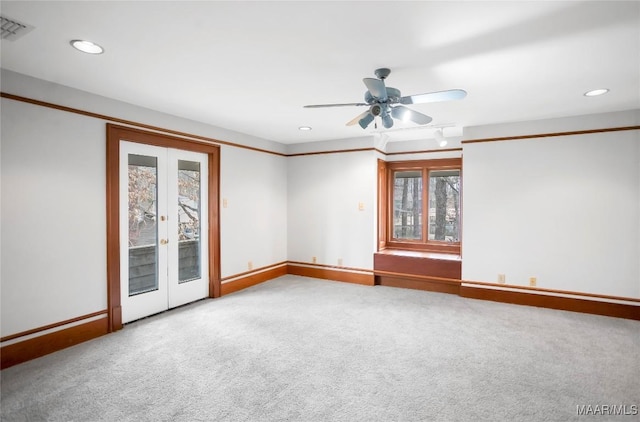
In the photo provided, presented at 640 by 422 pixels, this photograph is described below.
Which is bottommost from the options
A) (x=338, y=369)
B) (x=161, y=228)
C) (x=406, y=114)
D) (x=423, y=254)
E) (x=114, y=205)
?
(x=338, y=369)

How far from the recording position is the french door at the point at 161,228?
12.2 ft

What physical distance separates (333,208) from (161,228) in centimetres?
283

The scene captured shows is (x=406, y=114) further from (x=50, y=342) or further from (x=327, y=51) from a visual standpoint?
(x=50, y=342)

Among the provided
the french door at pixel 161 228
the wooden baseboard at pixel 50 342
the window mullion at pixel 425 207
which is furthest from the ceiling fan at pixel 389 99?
the wooden baseboard at pixel 50 342

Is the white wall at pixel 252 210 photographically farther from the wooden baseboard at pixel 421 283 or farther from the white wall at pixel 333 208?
the wooden baseboard at pixel 421 283

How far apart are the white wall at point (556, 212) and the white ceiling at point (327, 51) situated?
724 millimetres

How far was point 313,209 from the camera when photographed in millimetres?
5980

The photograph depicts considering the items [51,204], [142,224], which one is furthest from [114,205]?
[51,204]

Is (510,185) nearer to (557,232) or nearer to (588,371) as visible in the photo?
(557,232)

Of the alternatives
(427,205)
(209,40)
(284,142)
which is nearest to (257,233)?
(284,142)

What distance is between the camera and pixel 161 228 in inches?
160

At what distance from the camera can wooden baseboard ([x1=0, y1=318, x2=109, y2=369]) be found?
276 centimetres

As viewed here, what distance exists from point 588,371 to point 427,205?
346 centimetres

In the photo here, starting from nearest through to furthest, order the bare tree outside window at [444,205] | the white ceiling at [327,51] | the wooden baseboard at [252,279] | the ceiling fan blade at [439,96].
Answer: the white ceiling at [327,51], the ceiling fan blade at [439,96], the wooden baseboard at [252,279], the bare tree outside window at [444,205]
